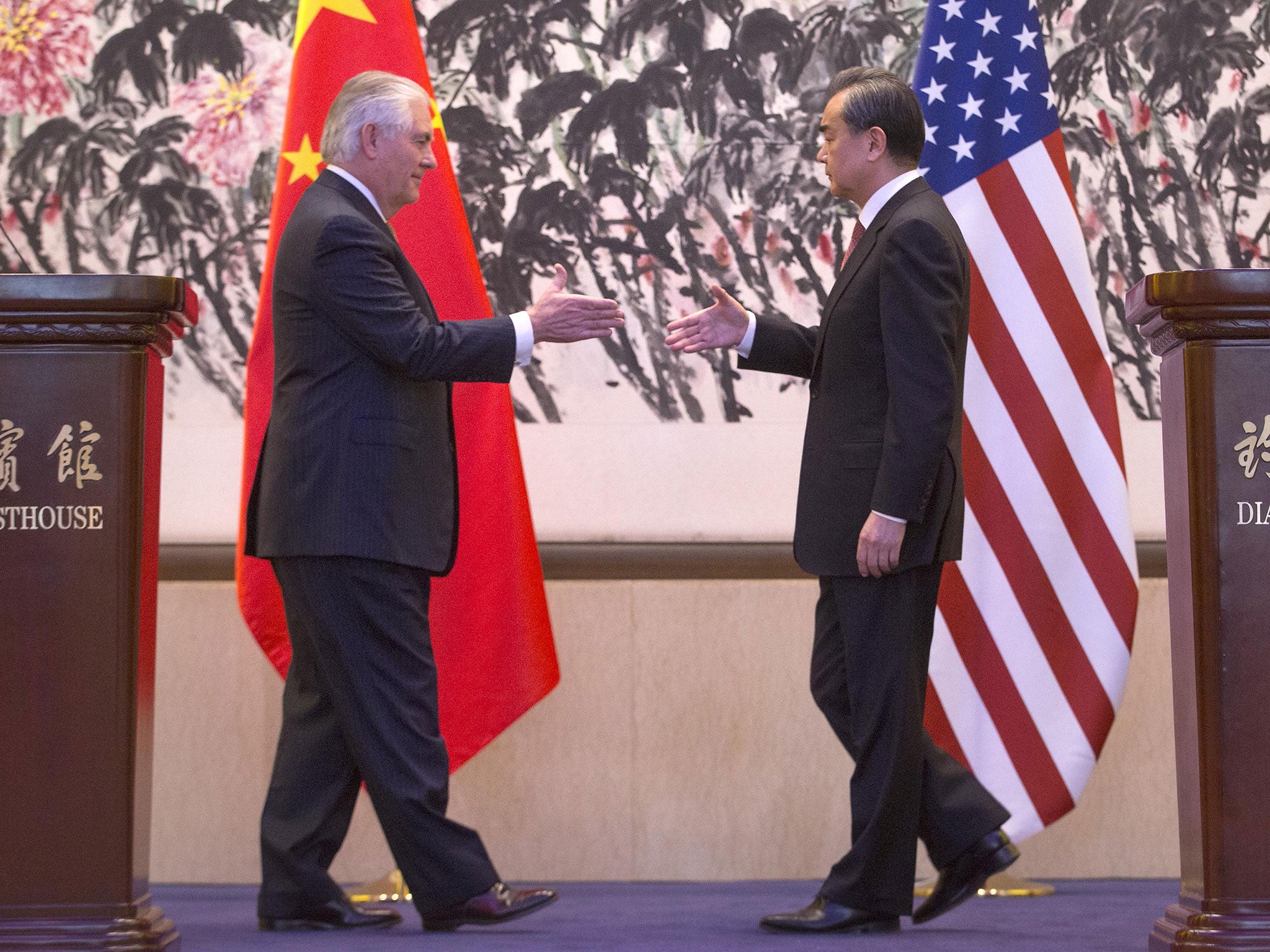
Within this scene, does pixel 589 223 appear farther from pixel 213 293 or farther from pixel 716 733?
pixel 716 733

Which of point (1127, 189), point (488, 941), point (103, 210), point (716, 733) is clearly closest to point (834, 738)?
point (716, 733)

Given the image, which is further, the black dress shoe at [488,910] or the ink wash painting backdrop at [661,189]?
the ink wash painting backdrop at [661,189]

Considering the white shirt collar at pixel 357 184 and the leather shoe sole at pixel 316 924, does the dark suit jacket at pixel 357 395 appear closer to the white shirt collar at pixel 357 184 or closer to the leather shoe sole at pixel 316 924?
the white shirt collar at pixel 357 184

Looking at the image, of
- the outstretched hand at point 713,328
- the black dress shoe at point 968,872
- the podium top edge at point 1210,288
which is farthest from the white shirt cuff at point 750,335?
the black dress shoe at point 968,872

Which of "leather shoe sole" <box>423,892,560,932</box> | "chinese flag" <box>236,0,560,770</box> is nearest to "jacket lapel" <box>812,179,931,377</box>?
"chinese flag" <box>236,0,560,770</box>

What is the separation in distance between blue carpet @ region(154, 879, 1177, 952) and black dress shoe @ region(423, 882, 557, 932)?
0.03 m

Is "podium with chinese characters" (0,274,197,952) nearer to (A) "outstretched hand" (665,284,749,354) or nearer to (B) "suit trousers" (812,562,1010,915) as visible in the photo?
(A) "outstretched hand" (665,284,749,354)

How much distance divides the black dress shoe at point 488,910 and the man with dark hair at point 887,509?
1.43 ft

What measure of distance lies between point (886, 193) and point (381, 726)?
1.35 meters

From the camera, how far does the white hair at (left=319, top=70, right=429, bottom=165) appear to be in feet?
8.71

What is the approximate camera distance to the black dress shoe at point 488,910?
2.47 metres

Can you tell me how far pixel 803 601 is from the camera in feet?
Result: 11.5

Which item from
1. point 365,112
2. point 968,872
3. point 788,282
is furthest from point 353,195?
point 968,872

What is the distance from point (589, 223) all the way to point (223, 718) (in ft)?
5.08
